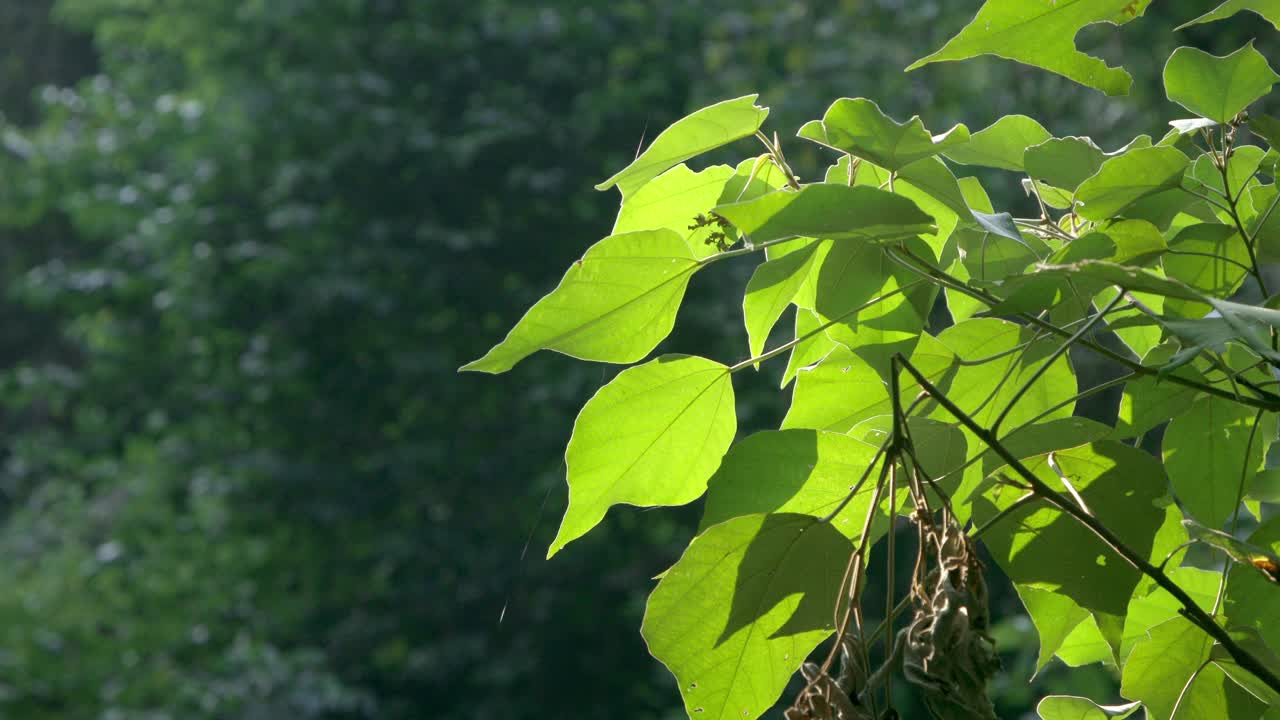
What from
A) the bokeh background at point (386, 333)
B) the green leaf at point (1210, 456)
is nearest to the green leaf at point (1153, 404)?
the green leaf at point (1210, 456)

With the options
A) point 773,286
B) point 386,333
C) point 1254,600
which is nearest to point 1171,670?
point 1254,600

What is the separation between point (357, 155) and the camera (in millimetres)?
2789

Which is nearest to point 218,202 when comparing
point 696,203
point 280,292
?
point 280,292

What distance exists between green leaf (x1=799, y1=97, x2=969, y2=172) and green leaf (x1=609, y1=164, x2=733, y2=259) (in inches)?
1.9

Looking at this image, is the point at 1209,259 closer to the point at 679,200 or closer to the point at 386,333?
the point at 679,200

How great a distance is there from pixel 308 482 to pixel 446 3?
120 centimetres

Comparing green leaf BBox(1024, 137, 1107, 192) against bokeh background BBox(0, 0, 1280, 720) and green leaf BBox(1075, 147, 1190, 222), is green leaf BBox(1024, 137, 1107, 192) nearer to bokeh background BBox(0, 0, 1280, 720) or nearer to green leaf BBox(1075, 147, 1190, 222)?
green leaf BBox(1075, 147, 1190, 222)

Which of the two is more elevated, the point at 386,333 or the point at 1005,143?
the point at 1005,143

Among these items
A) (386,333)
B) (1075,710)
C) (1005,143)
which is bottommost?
(386,333)

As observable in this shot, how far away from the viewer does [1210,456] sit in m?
0.28

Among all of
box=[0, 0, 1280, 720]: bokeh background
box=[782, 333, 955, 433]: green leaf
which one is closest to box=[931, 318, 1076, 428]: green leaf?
box=[782, 333, 955, 433]: green leaf

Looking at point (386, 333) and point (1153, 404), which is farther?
point (386, 333)

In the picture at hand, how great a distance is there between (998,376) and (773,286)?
7 centimetres

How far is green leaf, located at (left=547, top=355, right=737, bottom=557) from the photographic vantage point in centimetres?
26
